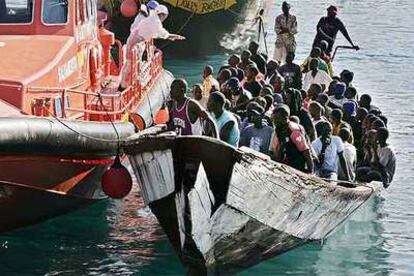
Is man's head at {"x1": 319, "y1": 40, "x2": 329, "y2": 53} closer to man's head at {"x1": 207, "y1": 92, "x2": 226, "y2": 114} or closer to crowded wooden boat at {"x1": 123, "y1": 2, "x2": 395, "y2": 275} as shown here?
crowded wooden boat at {"x1": 123, "y1": 2, "x2": 395, "y2": 275}

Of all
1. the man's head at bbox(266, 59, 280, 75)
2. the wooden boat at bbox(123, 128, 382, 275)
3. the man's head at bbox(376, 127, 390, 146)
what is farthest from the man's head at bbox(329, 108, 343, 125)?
the man's head at bbox(266, 59, 280, 75)

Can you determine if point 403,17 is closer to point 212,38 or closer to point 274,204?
point 212,38

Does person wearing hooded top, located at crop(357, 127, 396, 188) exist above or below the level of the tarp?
below

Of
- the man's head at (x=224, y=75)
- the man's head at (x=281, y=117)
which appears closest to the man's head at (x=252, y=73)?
the man's head at (x=224, y=75)

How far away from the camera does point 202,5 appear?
2583cm

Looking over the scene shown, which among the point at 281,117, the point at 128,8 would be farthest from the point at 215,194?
the point at 128,8

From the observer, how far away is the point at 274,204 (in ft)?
32.4

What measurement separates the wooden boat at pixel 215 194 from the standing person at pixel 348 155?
175 centimetres

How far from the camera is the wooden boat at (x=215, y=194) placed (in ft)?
30.5

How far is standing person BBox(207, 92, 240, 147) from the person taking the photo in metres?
10.4

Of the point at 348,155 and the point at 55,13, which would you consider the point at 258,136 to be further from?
the point at 55,13

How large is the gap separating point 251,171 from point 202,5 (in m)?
16.8

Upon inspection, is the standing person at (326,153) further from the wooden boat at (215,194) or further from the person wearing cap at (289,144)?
the wooden boat at (215,194)

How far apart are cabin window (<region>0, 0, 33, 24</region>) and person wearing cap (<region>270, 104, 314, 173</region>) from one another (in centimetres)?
324
